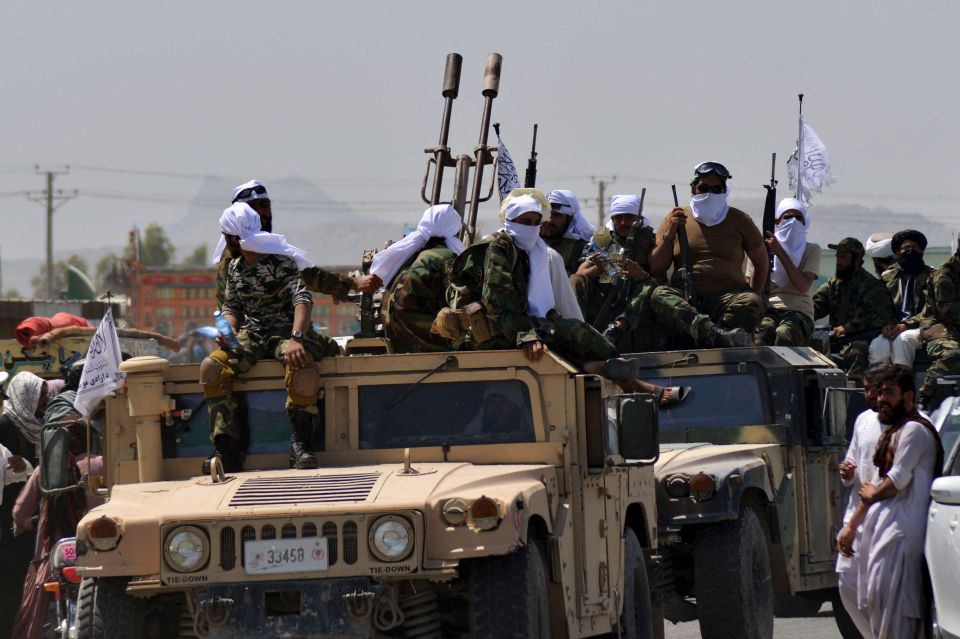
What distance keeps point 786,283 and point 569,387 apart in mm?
6717

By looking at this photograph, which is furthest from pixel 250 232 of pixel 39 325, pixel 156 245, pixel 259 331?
pixel 156 245

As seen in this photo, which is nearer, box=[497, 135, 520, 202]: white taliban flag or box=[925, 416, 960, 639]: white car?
box=[925, 416, 960, 639]: white car

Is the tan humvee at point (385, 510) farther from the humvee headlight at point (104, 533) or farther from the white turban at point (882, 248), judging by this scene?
the white turban at point (882, 248)

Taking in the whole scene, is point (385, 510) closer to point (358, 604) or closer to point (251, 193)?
point (358, 604)

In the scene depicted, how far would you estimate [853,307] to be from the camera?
15.9 meters

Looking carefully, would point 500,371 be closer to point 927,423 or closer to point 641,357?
point 927,423

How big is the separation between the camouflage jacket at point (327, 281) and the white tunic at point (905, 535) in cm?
308

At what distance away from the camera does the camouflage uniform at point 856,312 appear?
15656 millimetres

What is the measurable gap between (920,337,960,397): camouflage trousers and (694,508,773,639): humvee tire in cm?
362

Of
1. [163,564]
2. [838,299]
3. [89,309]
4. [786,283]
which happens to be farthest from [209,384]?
[89,309]

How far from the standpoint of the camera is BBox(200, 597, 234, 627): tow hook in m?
7.65

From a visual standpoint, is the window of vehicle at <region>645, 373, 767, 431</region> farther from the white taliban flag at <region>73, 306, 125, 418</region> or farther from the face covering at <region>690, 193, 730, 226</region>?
the white taliban flag at <region>73, 306, 125, 418</region>

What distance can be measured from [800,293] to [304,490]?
792cm

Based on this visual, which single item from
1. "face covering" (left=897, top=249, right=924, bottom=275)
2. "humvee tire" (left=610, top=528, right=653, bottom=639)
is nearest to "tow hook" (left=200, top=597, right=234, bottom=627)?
"humvee tire" (left=610, top=528, right=653, bottom=639)
